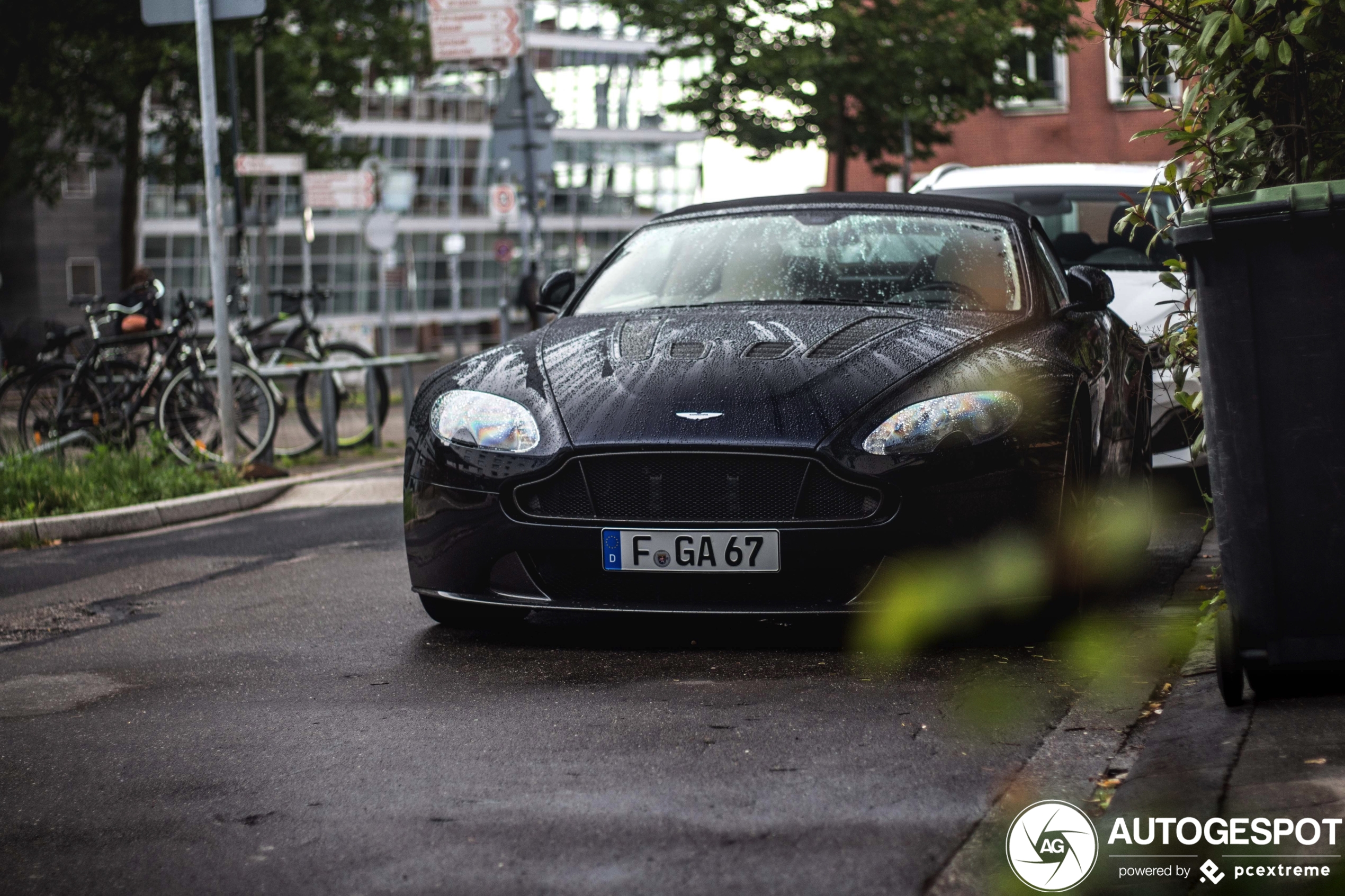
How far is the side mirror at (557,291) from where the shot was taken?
276 inches

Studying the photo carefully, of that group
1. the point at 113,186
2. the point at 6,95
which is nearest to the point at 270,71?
the point at 6,95

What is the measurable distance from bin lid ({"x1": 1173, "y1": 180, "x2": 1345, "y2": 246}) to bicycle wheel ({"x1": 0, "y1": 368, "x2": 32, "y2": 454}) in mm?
9803

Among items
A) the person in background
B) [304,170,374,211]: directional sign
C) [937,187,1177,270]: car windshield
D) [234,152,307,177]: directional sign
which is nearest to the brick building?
[304,170,374,211]: directional sign

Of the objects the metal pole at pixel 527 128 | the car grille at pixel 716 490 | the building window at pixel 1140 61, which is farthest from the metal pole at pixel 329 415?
the building window at pixel 1140 61

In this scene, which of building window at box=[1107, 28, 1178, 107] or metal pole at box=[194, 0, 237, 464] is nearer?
building window at box=[1107, 28, 1178, 107]

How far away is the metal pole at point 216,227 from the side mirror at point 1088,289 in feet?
19.6

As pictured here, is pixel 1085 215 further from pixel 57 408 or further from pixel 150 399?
pixel 57 408

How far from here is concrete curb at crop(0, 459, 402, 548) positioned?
9.27 metres

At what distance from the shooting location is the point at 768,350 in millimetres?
5434

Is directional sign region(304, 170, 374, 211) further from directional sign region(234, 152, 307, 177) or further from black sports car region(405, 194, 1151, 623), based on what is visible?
black sports car region(405, 194, 1151, 623)

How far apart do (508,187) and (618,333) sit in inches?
1172

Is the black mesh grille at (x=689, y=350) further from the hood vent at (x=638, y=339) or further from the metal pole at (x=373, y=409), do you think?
the metal pole at (x=373, y=409)

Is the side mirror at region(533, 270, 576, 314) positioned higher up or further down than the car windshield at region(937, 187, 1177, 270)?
further down

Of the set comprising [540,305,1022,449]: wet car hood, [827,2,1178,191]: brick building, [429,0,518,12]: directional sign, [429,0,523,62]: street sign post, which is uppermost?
[827,2,1178,191]: brick building
